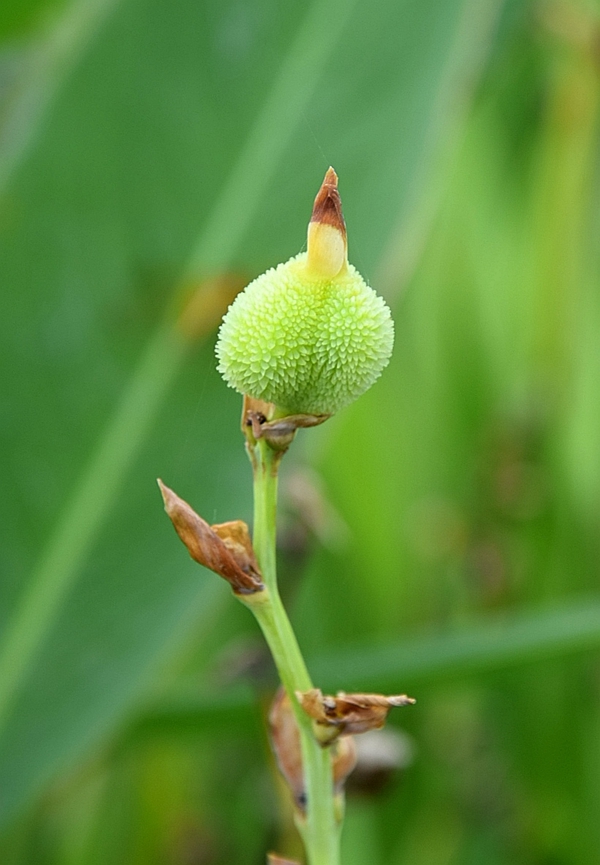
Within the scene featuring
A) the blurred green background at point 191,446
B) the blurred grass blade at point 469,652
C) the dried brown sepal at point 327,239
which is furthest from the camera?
the blurred green background at point 191,446

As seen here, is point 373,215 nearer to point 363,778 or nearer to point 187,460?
point 187,460

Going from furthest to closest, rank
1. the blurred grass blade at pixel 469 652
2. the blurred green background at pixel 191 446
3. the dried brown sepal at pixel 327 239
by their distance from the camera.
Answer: the blurred green background at pixel 191 446
the blurred grass blade at pixel 469 652
the dried brown sepal at pixel 327 239

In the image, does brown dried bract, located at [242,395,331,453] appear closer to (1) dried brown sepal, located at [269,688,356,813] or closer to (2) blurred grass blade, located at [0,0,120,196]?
(1) dried brown sepal, located at [269,688,356,813]

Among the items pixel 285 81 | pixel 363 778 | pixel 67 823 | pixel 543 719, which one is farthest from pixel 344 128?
pixel 67 823

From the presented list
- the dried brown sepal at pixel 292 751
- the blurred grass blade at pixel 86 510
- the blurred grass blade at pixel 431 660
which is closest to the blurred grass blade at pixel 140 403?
the blurred grass blade at pixel 86 510

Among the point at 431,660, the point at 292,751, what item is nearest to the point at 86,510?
the point at 431,660

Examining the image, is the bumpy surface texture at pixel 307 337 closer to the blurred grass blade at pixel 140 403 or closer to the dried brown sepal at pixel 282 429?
the dried brown sepal at pixel 282 429
